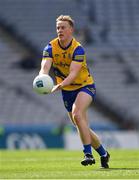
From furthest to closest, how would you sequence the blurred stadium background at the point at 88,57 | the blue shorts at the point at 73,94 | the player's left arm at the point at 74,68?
the blurred stadium background at the point at 88,57 < the blue shorts at the point at 73,94 < the player's left arm at the point at 74,68

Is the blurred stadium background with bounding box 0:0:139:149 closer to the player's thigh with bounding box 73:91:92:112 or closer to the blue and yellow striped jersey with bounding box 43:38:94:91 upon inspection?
the blue and yellow striped jersey with bounding box 43:38:94:91

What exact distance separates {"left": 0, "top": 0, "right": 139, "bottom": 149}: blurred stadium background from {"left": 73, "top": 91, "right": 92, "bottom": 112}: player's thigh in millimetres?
14922

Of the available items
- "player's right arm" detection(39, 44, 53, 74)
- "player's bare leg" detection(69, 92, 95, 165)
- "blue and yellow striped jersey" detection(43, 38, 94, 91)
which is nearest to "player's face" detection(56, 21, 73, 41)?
"blue and yellow striped jersey" detection(43, 38, 94, 91)

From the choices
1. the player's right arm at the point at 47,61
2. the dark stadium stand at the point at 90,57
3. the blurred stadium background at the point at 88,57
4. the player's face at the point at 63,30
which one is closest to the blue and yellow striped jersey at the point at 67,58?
the player's right arm at the point at 47,61

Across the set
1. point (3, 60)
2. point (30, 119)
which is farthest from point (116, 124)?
point (3, 60)

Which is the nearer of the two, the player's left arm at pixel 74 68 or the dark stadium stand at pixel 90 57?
the player's left arm at pixel 74 68

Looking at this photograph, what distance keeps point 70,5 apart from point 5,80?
4.66m

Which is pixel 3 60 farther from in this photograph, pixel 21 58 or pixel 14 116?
pixel 14 116

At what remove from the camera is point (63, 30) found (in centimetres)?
1071

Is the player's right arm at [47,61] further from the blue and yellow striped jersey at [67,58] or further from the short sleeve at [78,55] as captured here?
the short sleeve at [78,55]

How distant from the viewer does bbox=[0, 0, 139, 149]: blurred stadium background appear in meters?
28.2

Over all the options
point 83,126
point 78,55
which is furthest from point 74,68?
point 83,126

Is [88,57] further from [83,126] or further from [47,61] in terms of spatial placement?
[83,126]

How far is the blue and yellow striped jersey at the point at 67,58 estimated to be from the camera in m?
10.9
